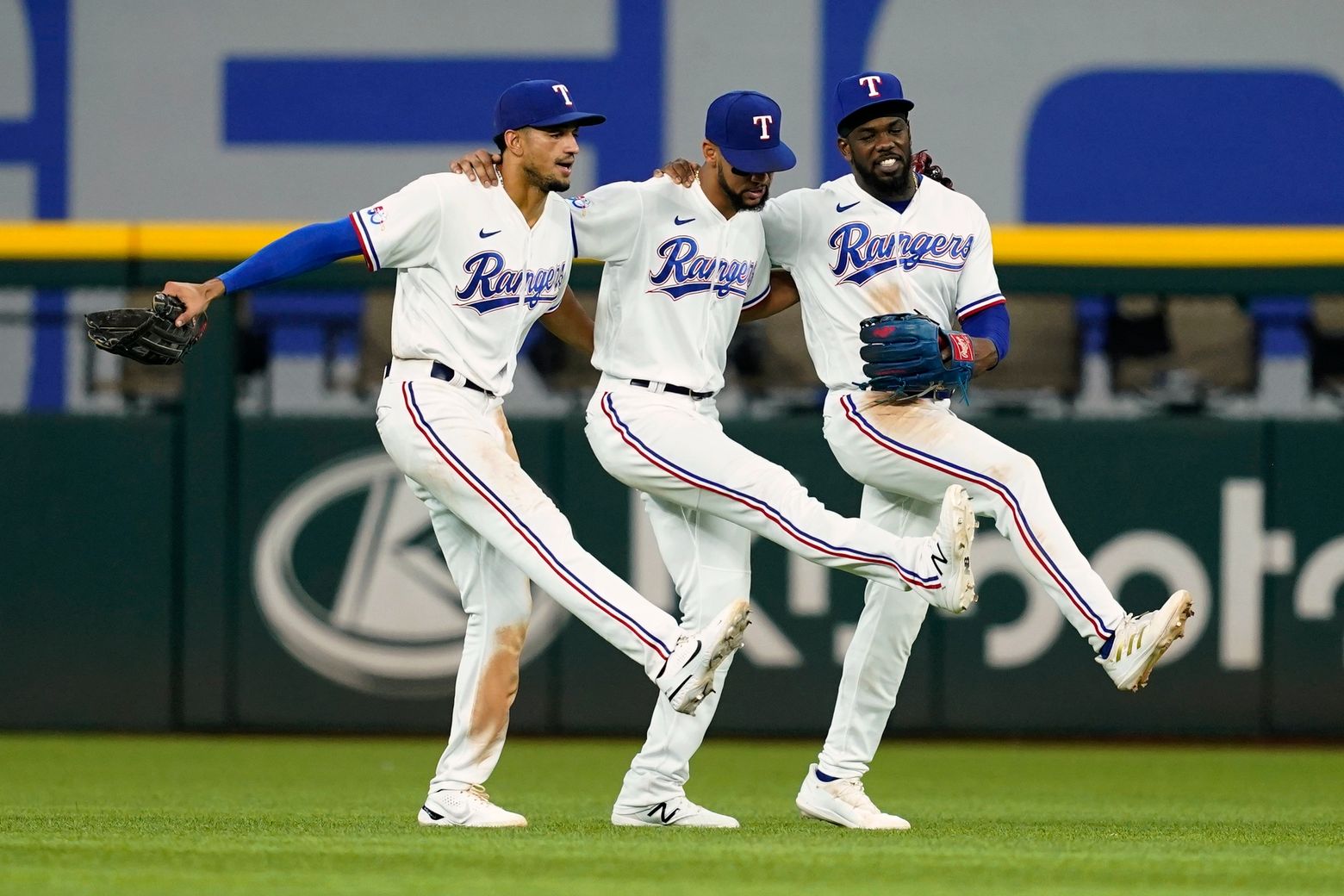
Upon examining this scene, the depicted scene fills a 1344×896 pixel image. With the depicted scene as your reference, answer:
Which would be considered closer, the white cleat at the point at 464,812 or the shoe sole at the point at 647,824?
the white cleat at the point at 464,812

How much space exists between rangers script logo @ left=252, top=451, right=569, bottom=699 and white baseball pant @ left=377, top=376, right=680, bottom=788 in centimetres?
263

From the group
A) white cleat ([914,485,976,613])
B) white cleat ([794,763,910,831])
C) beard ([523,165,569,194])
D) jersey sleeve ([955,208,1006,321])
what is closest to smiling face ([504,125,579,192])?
beard ([523,165,569,194])

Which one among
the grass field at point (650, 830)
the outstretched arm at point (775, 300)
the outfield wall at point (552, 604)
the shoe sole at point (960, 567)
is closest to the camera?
the grass field at point (650, 830)

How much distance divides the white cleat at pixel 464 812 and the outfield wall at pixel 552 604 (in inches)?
104

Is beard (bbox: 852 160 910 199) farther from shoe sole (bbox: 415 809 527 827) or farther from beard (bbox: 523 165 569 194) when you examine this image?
shoe sole (bbox: 415 809 527 827)

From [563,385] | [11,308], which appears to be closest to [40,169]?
[11,308]

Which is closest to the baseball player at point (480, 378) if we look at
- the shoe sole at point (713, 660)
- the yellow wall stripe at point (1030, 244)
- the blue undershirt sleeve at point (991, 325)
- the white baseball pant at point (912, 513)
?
the shoe sole at point (713, 660)

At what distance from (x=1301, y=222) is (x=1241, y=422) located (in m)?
4.54

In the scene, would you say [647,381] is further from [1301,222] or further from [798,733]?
[1301,222]

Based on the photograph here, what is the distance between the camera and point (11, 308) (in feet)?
29.3

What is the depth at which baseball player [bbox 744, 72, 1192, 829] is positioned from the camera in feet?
15.0

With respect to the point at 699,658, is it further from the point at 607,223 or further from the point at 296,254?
the point at 296,254

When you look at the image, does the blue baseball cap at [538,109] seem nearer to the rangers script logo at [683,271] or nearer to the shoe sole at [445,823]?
the rangers script logo at [683,271]

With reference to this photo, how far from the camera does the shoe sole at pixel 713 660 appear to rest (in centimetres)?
404
